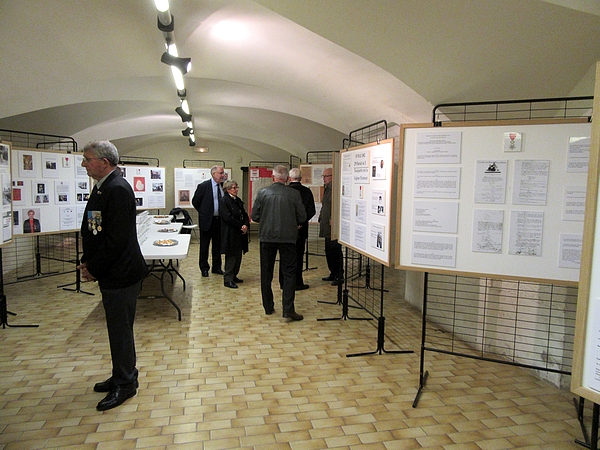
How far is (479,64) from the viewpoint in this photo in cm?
347

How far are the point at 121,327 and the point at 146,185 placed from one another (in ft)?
25.5

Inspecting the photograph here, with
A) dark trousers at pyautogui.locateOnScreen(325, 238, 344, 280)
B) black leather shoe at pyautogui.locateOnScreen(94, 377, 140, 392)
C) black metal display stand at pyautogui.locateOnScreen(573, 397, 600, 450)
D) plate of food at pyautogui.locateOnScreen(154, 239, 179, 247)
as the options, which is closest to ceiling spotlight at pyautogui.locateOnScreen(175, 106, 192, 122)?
plate of food at pyautogui.locateOnScreen(154, 239, 179, 247)

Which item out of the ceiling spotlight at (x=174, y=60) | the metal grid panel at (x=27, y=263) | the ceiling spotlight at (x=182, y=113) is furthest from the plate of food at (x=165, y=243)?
the ceiling spotlight at (x=182, y=113)

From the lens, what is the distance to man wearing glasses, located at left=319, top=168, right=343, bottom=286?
634 centimetres

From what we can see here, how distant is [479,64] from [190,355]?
356 cm

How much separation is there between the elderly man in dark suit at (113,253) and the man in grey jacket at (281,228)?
192 centimetres

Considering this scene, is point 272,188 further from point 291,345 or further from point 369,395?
point 369,395

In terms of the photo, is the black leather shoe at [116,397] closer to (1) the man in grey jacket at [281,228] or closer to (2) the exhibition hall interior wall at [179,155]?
(1) the man in grey jacket at [281,228]

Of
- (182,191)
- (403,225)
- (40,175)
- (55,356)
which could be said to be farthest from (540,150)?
(182,191)

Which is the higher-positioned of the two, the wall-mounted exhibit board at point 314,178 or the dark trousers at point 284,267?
the wall-mounted exhibit board at point 314,178

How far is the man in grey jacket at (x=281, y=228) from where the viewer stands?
4.69m

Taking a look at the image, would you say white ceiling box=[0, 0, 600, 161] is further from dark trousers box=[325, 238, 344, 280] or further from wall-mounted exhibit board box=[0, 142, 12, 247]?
dark trousers box=[325, 238, 344, 280]

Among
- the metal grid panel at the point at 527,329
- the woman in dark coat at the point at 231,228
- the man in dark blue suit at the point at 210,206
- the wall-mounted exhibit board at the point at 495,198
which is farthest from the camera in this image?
the man in dark blue suit at the point at 210,206

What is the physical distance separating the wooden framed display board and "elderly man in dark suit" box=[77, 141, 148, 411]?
2585 mm
